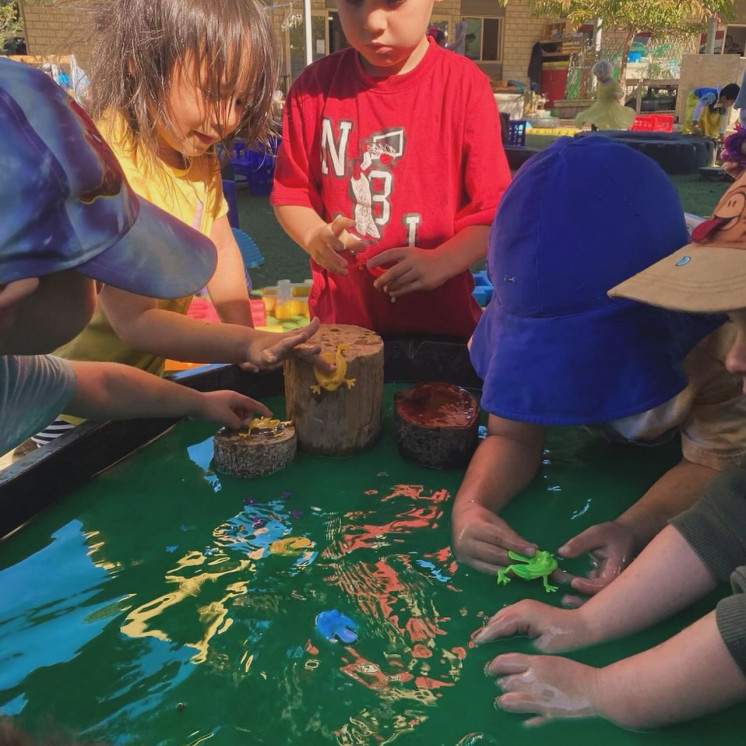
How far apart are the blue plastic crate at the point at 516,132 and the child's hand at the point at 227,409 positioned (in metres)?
7.48

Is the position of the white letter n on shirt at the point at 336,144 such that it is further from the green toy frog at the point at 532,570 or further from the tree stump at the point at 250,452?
the green toy frog at the point at 532,570

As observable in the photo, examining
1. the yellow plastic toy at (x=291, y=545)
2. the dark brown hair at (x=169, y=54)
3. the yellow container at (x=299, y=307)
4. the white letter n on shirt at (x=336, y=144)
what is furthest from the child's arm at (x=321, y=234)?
the yellow container at (x=299, y=307)

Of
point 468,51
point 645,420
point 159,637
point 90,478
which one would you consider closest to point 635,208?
point 645,420

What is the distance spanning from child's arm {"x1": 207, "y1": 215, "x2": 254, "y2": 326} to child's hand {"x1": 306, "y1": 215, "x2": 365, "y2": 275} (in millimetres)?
252

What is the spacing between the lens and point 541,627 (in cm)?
111

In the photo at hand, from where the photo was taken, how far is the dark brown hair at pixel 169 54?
1.52 m

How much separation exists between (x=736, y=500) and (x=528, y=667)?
0.40 metres

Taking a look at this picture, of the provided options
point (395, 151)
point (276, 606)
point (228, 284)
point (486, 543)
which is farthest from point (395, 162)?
point (276, 606)

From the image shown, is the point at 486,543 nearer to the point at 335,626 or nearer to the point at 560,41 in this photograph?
the point at 335,626

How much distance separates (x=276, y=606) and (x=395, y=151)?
1.34 metres

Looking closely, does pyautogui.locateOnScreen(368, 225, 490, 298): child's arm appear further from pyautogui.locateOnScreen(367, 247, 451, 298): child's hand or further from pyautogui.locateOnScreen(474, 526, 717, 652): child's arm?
pyautogui.locateOnScreen(474, 526, 717, 652): child's arm

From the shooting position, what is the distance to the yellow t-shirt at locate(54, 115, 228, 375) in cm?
169

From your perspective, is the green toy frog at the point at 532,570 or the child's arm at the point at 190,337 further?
the child's arm at the point at 190,337

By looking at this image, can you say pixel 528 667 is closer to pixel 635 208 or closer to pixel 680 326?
pixel 680 326
